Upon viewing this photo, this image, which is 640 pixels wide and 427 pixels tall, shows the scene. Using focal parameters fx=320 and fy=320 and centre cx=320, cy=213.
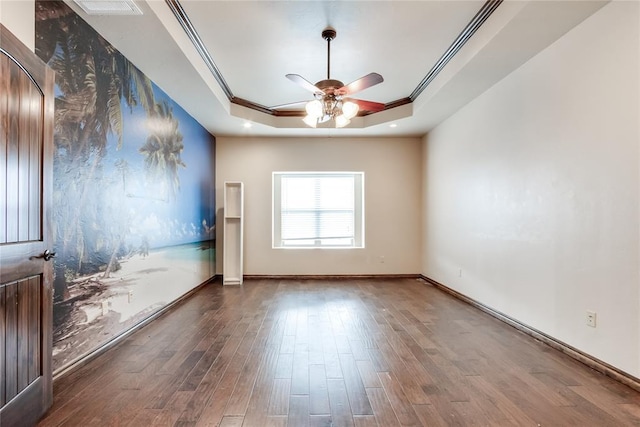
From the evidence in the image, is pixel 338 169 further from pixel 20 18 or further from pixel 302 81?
pixel 20 18

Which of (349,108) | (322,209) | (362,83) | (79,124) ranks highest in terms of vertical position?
(362,83)

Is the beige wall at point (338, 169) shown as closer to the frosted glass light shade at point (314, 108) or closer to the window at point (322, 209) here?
the window at point (322, 209)

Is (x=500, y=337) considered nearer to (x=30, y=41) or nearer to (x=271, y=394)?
(x=271, y=394)

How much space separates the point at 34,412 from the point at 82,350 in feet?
2.66

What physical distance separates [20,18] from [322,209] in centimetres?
480

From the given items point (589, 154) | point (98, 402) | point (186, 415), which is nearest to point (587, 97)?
point (589, 154)

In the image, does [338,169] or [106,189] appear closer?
[106,189]

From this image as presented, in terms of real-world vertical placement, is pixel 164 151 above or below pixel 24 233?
above

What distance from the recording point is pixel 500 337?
304cm

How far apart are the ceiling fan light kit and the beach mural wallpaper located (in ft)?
5.38

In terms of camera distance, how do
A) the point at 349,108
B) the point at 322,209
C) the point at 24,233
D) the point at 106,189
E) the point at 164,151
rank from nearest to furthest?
the point at 24,233
the point at 106,189
the point at 349,108
the point at 164,151
the point at 322,209

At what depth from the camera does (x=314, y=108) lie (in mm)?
3322

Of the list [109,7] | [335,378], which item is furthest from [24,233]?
[335,378]

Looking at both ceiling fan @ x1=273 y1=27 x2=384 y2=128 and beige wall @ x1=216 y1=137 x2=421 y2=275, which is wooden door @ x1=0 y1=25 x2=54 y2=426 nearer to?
ceiling fan @ x1=273 y1=27 x2=384 y2=128
